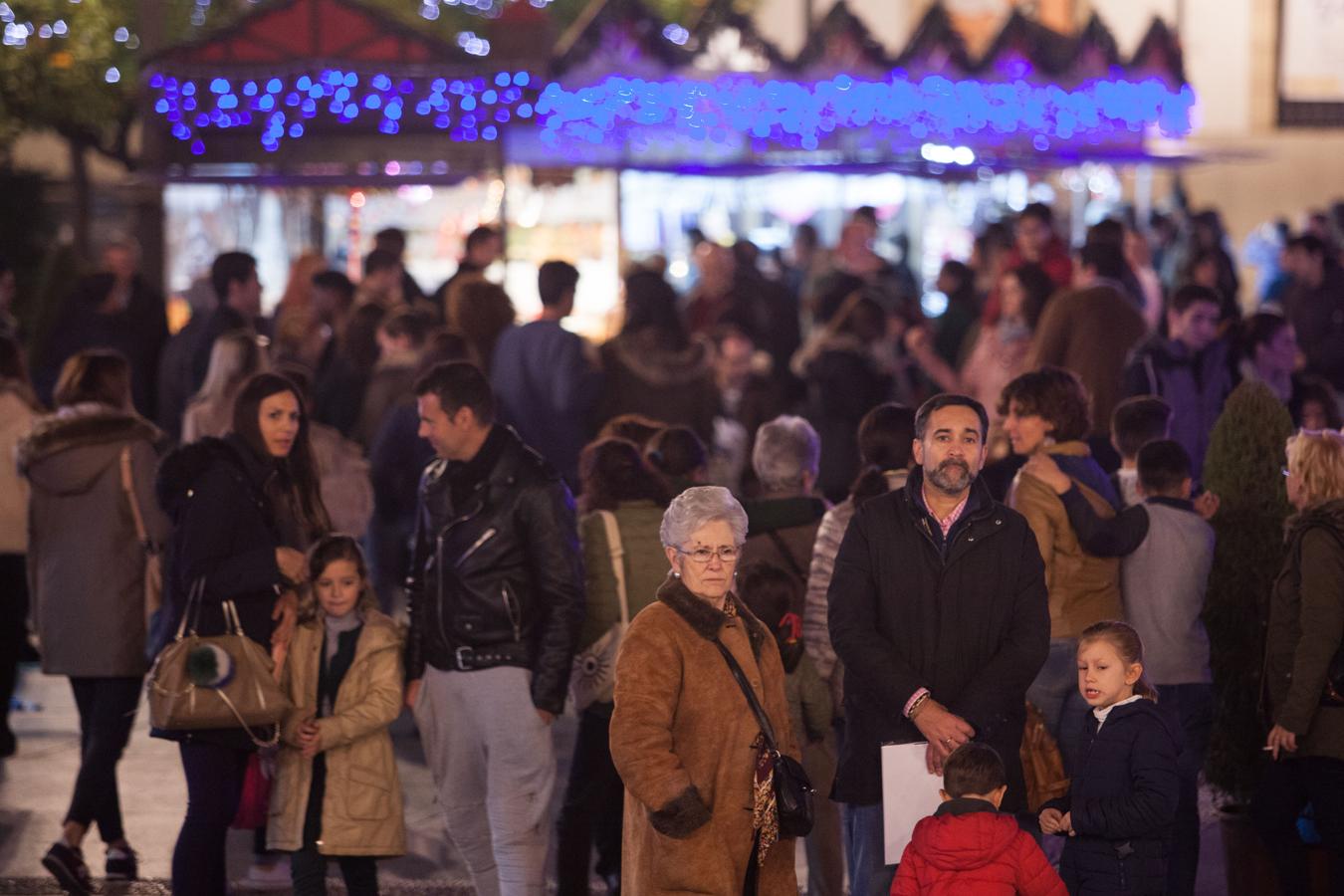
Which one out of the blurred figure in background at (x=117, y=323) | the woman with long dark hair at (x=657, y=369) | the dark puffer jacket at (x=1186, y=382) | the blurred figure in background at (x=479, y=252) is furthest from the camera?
the blurred figure in background at (x=479, y=252)

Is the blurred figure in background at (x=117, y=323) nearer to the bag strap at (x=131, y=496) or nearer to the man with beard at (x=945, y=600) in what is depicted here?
the bag strap at (x=131, y=496)

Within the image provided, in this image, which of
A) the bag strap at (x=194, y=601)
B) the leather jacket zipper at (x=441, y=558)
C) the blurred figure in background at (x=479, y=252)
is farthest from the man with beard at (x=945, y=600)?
the blurred figure in background at (x=479, y=252)

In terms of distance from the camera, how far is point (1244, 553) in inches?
293

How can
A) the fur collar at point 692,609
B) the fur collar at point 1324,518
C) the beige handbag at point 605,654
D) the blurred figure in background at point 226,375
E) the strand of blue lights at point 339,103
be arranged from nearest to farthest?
the fur collar at point 692,609, the fur collar at point 1324,518, the beige handbag at point 605,654, the blurred figure in background at point 226,375, the strand of blue lights at point 339,103

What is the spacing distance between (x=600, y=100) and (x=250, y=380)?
27.6ft

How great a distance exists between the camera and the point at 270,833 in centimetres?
673

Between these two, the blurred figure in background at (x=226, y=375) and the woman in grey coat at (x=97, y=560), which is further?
the blurred figure in background at (x=226, y=375)

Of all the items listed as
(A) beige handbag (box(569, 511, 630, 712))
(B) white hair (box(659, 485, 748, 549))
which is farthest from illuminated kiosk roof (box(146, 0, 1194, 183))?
(B) white hair (box(659, 485, 748, 549))

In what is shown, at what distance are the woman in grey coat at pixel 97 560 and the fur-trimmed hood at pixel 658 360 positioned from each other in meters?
Answer: 2.88

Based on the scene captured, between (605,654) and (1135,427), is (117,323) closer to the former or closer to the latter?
(605,654)

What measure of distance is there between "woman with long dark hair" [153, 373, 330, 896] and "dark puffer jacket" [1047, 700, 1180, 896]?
2638 millimetres

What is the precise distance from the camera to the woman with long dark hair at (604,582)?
689 centimetres

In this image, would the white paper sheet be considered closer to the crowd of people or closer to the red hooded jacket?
the crowd of people

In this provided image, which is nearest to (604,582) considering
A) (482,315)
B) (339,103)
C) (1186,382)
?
(1186,382)
